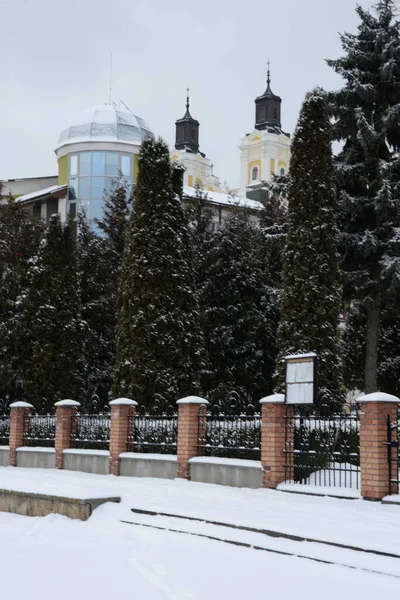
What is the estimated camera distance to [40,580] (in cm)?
820

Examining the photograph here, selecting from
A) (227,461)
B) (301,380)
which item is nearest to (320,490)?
(301,380)

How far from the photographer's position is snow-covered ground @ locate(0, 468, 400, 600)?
771 centimetres

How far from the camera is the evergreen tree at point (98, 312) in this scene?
1261 inches

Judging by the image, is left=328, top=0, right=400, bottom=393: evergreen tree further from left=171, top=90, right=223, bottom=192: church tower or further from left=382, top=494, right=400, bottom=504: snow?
left=171, top=90, right=223, bottom=192: church tower

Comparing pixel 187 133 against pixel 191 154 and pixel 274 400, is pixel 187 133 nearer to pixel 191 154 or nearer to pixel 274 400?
pixel 191 154

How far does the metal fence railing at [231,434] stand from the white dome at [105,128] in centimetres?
3129

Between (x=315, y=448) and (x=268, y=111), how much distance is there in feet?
343

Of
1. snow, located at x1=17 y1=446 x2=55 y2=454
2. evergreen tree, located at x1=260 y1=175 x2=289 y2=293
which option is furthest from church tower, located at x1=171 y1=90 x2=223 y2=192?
snow, located at x1=17 y1=446 x2=55 y2=454

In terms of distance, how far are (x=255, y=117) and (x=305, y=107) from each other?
97.1 meters

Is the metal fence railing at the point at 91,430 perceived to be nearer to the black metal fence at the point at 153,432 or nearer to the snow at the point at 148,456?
the black metal fence at the point at 153,432

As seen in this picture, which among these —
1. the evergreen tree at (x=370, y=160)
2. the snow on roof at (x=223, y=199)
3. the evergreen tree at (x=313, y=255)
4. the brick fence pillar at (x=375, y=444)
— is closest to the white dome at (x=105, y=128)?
the snow on roof at (x=223, y=199)

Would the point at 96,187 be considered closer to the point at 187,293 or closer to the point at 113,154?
the point at 113,154

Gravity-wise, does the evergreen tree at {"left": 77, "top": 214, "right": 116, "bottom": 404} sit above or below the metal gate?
above

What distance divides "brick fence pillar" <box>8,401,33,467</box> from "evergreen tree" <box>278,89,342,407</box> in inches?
273
